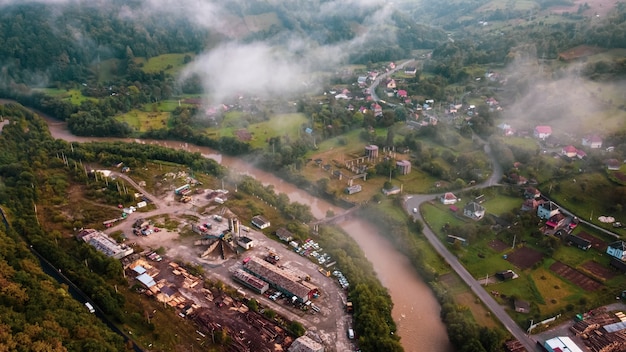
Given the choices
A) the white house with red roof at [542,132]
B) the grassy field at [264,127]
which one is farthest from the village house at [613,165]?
the grassy field at [264,127]

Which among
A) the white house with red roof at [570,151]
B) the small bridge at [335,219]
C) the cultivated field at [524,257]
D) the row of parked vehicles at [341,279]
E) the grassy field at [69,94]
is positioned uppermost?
the white house with red roof at [570,151]

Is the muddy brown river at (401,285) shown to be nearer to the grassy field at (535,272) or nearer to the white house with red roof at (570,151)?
the grassy field at (535,272)

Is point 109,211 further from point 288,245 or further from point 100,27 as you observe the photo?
point 100,27

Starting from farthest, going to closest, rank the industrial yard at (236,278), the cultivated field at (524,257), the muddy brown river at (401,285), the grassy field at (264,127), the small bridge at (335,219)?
the grassy field at (264,127)
the small bridge at (335,219)
the cultivated field at (524,257)
the muddy brown river at (401,285)
the industrial yard at (236,278)

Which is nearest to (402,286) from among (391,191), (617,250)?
(391,191)

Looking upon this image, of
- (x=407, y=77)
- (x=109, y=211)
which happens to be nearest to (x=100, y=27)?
(x=407, y=77)

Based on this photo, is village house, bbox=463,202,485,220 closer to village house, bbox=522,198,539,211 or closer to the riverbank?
village house, bbox=522,198,539,211

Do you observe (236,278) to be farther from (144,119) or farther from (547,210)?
(144,119)

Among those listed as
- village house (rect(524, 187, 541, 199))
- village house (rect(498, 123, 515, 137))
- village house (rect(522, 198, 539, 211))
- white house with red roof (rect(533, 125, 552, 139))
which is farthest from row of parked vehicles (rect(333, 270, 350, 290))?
white house with red roof (rect(533, 125, 552, 139))
